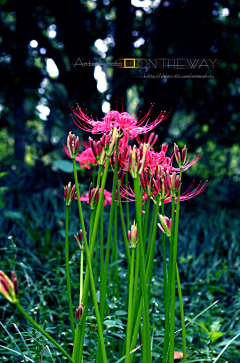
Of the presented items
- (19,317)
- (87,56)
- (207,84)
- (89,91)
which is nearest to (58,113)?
(89,91)

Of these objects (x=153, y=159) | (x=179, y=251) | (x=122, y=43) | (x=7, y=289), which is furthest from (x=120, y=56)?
(x=7, y=289)

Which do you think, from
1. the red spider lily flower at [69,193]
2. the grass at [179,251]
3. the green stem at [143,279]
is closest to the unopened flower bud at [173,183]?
the green stem at [143,279]

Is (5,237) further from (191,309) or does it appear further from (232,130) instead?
(232,130)

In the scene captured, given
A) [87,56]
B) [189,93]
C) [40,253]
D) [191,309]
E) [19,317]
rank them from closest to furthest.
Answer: [19,317] < [191,309] < [40,253] < [87,56] < [189,93]

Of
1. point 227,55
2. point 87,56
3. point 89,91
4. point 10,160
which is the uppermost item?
point 227,55

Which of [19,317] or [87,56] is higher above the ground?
[87,56]

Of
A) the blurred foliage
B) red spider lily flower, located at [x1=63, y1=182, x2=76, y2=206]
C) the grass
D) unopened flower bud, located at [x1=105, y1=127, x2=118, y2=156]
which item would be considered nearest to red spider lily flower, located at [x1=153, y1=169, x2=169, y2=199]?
unopened flower bud, located at [x1=105, y1=127, x2=118, y2=156]

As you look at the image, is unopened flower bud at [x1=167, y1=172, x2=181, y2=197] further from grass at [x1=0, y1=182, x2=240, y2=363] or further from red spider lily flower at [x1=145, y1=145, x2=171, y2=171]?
grass at [x1=0, y1=182, x2=240, y2=363]

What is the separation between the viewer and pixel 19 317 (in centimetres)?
169

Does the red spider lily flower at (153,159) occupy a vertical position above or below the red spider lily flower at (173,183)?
above

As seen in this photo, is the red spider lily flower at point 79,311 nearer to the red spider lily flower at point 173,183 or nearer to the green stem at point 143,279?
the green stem at point 143,279

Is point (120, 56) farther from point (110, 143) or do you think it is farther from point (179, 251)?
point (110, 143)

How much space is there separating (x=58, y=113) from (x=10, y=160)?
3.63 ft

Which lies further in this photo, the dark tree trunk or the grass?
the dark tree trunk
